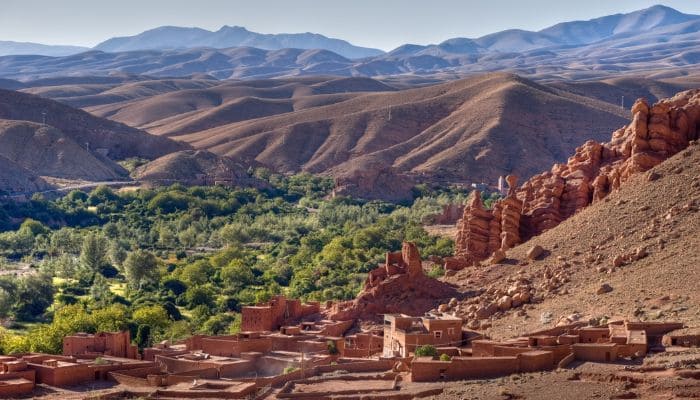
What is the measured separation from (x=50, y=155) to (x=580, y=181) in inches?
3234

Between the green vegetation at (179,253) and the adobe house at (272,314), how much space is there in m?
5.35

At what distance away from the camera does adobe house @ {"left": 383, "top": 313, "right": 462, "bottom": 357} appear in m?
33.2

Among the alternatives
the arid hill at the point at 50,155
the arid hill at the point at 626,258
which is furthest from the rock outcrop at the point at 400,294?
the arid hill at the point at 50,155

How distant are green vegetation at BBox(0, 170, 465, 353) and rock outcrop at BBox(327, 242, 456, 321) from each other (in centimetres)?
751

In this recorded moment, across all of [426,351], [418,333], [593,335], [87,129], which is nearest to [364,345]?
[418,333]

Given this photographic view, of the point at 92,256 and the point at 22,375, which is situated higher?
the point at 22,375

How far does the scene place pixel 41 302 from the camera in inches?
2295

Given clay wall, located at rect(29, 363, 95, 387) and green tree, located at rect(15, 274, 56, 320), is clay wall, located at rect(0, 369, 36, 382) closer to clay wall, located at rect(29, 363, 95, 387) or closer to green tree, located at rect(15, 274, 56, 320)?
clay wall, located at rect(29, 363, 95, 387)

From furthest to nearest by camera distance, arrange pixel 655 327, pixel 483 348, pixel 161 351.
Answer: pixel 161 351
pixel 483 348
pixel 655 327

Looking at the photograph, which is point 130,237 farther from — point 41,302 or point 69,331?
point 69,331

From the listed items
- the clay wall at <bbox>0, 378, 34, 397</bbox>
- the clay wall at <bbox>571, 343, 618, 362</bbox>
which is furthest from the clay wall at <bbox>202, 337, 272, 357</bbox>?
the clay wall at <bbox>571, 343, 618, 362</bbox>

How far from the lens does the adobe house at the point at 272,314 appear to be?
3922 cm

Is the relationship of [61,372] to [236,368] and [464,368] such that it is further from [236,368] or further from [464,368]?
[464,368]

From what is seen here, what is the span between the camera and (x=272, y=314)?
39.4 metres
